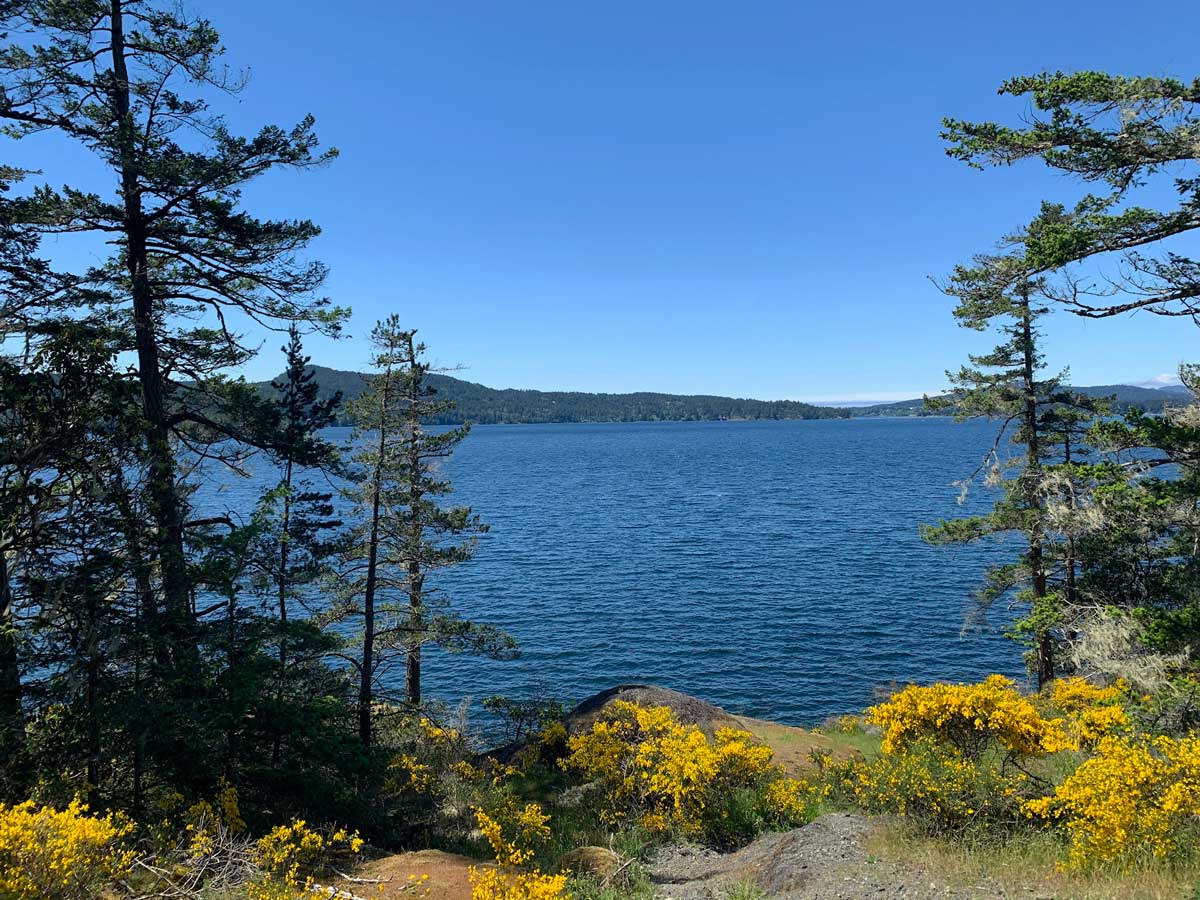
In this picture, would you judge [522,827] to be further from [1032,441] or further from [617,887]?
[1032,441]

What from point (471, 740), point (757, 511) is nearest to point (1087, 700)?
point (471, 740)

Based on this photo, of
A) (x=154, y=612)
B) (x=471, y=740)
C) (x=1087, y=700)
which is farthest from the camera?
(x=471, y=740)

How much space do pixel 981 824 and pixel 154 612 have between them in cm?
1226

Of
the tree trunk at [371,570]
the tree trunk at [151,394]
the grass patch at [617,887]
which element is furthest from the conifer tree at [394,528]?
the grass patch at [617,887]

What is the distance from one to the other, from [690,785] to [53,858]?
9.92m

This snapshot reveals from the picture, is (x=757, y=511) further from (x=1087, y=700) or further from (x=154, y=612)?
(x=154, y=612)

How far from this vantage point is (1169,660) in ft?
30.1

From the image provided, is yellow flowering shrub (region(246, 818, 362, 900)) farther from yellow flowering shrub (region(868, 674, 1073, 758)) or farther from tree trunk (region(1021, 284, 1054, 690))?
tree trunk (region(1021, 284, 1054, 690))

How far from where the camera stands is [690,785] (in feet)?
41.3

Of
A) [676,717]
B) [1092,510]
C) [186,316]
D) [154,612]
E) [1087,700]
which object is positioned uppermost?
[186,316]

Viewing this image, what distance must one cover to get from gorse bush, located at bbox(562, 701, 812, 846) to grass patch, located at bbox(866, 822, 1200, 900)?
3.82 meters

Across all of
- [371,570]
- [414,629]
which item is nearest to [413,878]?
[371,570]

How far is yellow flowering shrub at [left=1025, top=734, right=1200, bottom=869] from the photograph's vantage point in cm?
673

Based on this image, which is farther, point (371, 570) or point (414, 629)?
point (414, 629)
